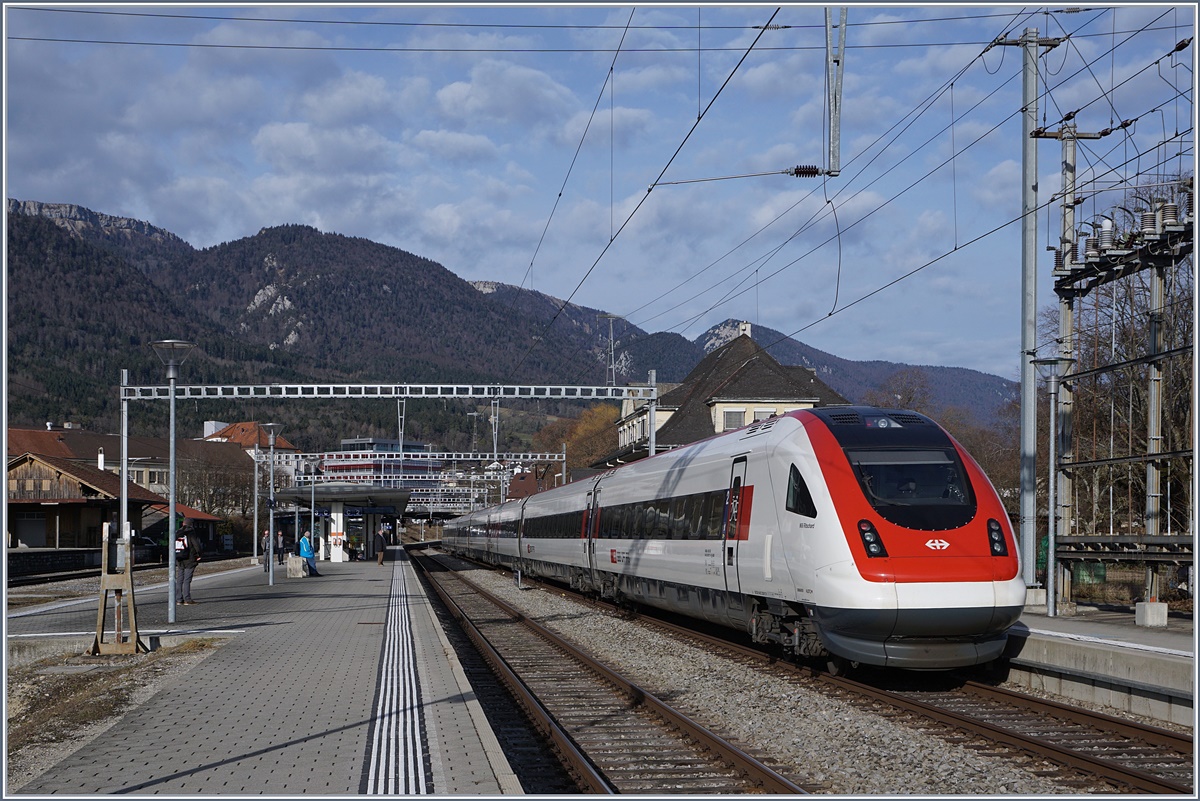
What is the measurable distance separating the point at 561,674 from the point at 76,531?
54.0m

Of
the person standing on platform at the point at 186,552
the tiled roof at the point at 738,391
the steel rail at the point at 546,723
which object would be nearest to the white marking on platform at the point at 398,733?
the steel rail at the point at 546,723

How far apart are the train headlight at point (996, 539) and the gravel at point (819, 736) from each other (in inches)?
89.4

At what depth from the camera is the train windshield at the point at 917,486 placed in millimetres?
12445

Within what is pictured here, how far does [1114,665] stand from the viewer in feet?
38.1

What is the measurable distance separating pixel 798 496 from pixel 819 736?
3.60 m

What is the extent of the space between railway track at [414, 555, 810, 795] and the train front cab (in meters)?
2.26

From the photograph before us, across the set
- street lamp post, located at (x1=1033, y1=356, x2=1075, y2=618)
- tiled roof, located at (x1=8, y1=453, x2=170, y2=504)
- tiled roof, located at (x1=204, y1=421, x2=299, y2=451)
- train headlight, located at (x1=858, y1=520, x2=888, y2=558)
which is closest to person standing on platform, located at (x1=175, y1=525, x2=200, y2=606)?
train headlight, located at (x1=858, y1=520, x2=888, y2=558)

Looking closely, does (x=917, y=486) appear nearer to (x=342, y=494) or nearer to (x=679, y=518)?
(x=679, y=518)

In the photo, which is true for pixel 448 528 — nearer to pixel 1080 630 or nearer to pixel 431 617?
pixel 431 617

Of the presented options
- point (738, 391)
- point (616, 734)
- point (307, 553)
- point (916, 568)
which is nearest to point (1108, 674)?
point (916, 568)

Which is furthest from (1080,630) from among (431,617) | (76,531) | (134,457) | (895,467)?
(134,457)

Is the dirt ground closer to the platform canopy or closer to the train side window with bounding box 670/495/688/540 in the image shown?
the train side window with bounding box 670/495/688/540

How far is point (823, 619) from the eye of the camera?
494 inches

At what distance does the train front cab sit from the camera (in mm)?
11930
